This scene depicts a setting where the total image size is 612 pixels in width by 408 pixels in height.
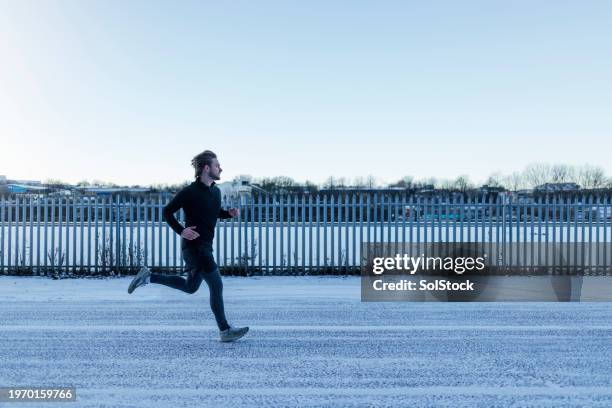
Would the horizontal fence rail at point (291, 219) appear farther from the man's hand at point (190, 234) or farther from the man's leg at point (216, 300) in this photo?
the man's hand at point (190, 234)

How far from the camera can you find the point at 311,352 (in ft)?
17.7

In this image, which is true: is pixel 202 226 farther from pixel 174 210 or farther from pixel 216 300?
pixel 216 300

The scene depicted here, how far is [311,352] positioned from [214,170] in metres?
2.01

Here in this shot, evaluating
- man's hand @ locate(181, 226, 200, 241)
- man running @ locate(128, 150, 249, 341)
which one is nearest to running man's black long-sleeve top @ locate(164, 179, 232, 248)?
man running @ locate(128, 150, 249, 341)

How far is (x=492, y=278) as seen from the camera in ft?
38.1

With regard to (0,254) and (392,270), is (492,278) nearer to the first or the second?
(392,270)

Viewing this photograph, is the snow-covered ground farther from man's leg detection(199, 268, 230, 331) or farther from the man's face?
the man's face

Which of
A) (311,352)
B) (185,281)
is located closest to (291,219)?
(185,281)

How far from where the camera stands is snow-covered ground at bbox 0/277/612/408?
13.8 feet

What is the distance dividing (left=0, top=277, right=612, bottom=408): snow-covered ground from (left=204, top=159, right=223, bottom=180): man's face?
5.40 feet

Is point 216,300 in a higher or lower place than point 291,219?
lower

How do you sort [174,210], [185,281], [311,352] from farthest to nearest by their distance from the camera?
[185,281]
[174,210]
[311,352]

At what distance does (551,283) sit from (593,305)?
292 cm

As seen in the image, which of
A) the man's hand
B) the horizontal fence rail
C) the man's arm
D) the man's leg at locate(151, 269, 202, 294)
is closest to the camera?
the man's hand
